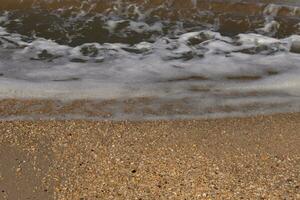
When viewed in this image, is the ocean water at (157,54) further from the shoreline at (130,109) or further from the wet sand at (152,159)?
the wet sand at (152,159)

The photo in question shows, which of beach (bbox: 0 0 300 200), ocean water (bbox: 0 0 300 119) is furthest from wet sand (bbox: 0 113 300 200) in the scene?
ocean water (bbox: 0 0 300 119)

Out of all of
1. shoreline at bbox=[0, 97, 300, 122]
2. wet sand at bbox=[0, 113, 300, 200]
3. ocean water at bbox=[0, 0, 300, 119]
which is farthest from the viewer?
ocean water at bbox=[0, 0, 300, 119]

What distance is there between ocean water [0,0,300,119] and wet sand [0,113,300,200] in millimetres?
293

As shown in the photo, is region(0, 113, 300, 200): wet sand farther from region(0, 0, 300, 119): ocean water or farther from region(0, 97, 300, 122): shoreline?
region(0, 0, 300, 119): ocean water

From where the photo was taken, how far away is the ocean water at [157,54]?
4.92m

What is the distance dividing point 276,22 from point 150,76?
9.06 ft

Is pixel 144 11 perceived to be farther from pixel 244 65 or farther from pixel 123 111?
pixel 123 111

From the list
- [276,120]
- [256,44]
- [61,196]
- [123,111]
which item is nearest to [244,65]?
[256,44]

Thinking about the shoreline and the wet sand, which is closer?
the wet sand

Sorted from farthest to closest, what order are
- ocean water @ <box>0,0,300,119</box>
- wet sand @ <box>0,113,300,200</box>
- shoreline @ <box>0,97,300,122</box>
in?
1. ocean water @ <box>0,0,300,119</box>
2. shoreline @ <box>0,97,300,122</box>
3. wet sand @ <box>0,113,300,200</box>

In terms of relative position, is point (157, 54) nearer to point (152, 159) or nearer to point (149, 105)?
point (149, 105)

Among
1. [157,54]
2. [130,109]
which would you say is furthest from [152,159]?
[157,54]

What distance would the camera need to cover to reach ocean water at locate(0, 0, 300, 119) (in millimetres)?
4922

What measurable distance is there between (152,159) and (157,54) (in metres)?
2.33
